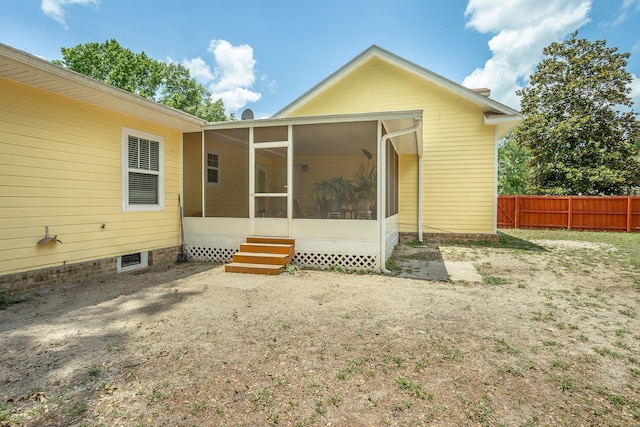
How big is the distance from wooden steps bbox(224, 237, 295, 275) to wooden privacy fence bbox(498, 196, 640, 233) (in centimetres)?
1372

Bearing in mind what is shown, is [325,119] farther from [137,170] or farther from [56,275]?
[56,275]

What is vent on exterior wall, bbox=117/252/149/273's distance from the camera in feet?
20.2

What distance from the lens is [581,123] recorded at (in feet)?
60.4

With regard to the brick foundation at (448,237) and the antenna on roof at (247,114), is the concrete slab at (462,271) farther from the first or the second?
the antenna on roof at (247,114)

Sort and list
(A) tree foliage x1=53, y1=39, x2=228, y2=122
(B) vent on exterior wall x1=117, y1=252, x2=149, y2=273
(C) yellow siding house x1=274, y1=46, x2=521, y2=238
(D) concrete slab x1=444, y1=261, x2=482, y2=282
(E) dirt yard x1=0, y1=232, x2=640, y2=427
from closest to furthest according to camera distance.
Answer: (E) dirt yard x1=0, y1=232, x2=640, y2=427
(D) concrete slab x1=444, y1=261, x2=482, y2=282
(B) vent on exterior wall x1=117, y1=252, x2=149, y2=273
(C) yellow siding house x1=274, y1=46, x2=521, y2=238
(A) tree foliage x1=53, y1=39, x2=228, y2=122

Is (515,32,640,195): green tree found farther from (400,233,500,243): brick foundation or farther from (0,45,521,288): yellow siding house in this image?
(0,45,521,288): yellow siding house

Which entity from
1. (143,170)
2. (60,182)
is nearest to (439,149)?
(143,170)

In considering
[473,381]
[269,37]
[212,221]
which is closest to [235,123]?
[212,221]

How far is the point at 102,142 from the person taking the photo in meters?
5.62

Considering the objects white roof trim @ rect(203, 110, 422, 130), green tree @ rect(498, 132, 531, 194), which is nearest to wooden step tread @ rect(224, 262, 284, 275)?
white roof trim @ rect(203, 110, 422, 130)

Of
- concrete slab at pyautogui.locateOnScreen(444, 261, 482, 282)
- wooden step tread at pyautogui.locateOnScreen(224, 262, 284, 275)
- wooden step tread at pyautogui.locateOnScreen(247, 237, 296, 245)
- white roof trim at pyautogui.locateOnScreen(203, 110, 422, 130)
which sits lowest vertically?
concrete slab at pyautogui.locateOnScreen(444, 261, 482, 282)

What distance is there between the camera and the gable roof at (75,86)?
392 cm

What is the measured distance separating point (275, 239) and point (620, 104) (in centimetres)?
2229

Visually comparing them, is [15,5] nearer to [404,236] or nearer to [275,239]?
[275,239]
